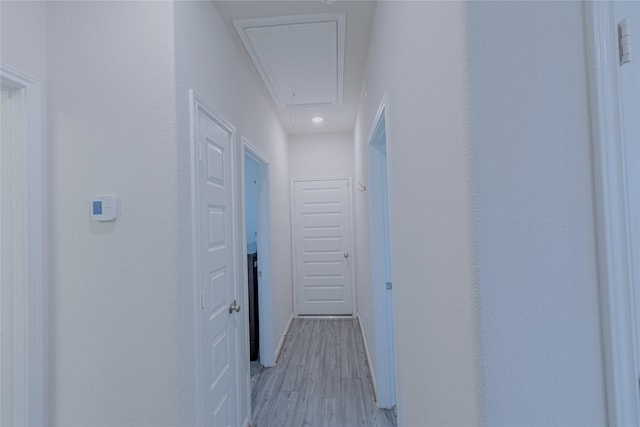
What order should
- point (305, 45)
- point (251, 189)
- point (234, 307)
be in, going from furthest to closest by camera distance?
1. point (251, 189)
2. point (305, 45)
3. point (234, 307)

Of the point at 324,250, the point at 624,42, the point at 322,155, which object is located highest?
the point at 322,155

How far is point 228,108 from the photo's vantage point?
191cm

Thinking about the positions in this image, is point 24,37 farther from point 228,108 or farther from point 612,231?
point 612,231

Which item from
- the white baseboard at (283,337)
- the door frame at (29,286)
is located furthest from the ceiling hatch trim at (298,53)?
the white baseboard at (283,337)

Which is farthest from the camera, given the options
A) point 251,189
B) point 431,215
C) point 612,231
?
point 251,189

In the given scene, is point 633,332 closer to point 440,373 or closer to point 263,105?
point 440,373

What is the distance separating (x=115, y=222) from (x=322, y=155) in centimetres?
331

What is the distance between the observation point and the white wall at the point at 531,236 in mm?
632

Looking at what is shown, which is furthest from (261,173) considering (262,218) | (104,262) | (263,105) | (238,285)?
(104,262)

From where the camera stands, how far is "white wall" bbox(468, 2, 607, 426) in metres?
0.63

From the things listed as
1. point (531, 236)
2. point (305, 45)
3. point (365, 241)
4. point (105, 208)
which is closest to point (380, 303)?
point (365, 241)

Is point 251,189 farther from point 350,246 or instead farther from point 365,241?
point 350,246

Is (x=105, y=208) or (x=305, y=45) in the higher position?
(x=305, y=45)

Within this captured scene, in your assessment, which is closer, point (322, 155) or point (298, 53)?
point (298, 53)
